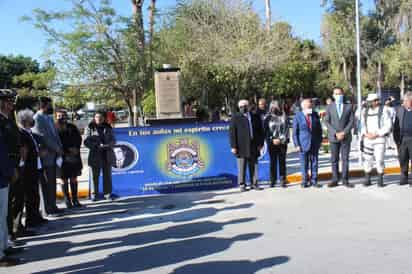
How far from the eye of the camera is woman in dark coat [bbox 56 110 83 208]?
27.9ft

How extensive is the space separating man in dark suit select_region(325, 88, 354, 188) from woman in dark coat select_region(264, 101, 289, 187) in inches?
36.1

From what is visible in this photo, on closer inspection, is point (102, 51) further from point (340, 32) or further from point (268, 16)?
point (340, 32)

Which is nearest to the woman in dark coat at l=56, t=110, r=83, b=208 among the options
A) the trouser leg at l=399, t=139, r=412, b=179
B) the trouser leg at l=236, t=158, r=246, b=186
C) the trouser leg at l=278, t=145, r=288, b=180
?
the trouser leg at l=236, t=158, r=246, b=186

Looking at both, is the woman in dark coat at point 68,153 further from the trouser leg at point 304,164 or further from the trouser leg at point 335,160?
the trouser leg at point 335,160

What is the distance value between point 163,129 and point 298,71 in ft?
72.0

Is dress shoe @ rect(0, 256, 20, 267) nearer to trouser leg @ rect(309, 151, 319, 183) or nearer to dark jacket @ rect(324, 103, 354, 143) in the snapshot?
trouser leg @ rect(309, 151, 319, 183)

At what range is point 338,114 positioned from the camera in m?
9.34

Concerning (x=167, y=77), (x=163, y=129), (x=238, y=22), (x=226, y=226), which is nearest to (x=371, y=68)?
(x=238, y=22)

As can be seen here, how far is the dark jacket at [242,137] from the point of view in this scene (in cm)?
924

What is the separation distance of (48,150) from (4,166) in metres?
2.65

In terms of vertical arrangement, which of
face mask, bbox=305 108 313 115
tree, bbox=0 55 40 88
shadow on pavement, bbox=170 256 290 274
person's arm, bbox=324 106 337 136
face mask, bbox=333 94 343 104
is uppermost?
tree, bbox=0 55 40 88

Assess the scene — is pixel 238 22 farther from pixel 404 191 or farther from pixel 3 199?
pixel 3 199

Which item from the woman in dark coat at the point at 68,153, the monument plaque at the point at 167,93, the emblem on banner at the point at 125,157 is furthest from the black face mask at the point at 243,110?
the monument plaque at the point at 167,93

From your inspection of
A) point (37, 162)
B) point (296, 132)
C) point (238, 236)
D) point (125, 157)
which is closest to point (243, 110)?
point (296, 132)
